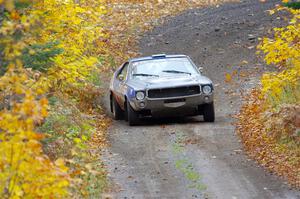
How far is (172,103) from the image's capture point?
17.7 m

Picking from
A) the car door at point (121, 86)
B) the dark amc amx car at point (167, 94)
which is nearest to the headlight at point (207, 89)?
the dark amc amx car at point (167, 94)

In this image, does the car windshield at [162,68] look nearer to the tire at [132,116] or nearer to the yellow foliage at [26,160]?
the tire at [132,116]

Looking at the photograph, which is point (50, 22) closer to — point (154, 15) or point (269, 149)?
point (269, 149)

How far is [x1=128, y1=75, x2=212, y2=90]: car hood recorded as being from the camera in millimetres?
17766

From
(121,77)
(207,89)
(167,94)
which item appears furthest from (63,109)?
(207,89)

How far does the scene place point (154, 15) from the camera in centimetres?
3775

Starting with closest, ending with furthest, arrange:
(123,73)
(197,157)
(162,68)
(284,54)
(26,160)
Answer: (26,160), (197,157), (284,54), (162,68), (123,73)

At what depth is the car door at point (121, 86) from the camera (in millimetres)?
18766

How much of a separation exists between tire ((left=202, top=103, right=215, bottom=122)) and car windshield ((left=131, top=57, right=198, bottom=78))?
50.5 inches

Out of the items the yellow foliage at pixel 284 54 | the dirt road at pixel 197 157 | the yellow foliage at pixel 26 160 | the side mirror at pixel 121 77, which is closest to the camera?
the yellow foliage at pixel 26 160

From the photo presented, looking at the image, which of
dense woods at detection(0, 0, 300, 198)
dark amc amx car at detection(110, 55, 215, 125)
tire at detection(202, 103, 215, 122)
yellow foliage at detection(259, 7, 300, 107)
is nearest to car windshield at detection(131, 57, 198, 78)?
dark amc amx car at detection(110, 55, 215, 125)

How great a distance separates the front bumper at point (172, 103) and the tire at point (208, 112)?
13cm

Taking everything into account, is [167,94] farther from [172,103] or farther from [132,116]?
[132,116]

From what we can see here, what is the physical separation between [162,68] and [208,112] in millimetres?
1794
